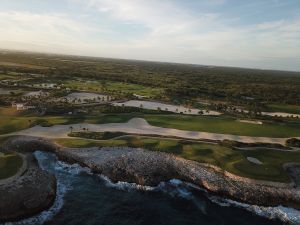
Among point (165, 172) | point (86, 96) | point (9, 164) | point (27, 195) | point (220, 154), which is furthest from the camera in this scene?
point (86, 96)

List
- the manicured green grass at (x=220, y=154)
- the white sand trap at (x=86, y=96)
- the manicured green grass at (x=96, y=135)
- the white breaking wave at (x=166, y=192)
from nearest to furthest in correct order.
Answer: the white breaking wave at (x=166, y=192) → the manicured green grass at (x=220, y=154) → the manicured green grass at (x=96, y=135) → the white sand trap at (x=86, y=96)

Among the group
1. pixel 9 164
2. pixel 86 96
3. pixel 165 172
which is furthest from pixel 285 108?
pixel 9 164

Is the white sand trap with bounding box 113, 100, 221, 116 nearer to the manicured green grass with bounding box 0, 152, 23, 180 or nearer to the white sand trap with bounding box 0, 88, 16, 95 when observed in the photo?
the white sand trap with bounding box 0, 88, 16, 95

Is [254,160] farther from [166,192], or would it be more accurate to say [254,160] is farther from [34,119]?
[34,119]

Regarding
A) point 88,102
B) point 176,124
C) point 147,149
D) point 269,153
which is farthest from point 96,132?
point 88,102

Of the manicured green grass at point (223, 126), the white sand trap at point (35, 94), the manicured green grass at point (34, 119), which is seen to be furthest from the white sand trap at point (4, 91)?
the manicured green grass at point (223, 126)

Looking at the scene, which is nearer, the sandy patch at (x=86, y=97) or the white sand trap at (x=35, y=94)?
the sandy patch at (x=86, y=97)

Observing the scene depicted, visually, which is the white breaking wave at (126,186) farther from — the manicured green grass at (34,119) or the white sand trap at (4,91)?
the white sand trap at (4,91)
